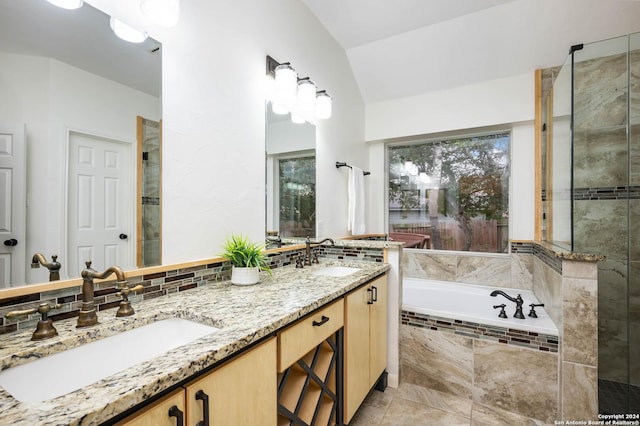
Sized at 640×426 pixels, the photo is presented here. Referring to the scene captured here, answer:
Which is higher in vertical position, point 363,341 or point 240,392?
point 240,392

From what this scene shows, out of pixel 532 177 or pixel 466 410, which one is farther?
pixel 532 177

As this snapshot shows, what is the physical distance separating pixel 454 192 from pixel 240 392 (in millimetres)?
2959

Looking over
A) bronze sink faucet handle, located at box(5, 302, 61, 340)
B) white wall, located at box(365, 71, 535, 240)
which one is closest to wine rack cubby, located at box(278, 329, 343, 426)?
bronze sink faucet handle, located at box(5, 302, 61, 340)

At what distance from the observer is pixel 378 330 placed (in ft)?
6.00

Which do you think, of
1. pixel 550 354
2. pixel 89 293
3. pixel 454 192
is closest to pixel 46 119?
pixel 89 293

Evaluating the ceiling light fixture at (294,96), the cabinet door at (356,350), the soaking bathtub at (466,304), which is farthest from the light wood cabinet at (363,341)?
the ceiling light fixture at (294,96)

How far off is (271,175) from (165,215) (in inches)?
31.5

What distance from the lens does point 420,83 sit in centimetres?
297

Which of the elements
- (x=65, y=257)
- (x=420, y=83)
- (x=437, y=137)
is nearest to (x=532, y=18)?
(x=420, y=83)

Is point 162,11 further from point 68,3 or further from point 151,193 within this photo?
point 151,193

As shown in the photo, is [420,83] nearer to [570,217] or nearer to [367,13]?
[367,13]

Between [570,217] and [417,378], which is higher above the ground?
[570,217]

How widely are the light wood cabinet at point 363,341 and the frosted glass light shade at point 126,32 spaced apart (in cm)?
148

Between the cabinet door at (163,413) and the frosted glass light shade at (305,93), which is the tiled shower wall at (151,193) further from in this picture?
the frosted glass light shade at (305,93)
